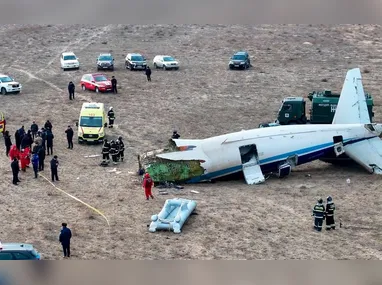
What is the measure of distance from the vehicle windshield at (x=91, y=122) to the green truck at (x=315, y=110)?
Answer: 9.90 metres

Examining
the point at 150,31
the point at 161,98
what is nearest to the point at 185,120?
the point at 161,98

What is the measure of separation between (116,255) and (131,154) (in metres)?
14.4

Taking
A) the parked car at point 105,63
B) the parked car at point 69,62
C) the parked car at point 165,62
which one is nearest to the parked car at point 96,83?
the parked car at point 105,63

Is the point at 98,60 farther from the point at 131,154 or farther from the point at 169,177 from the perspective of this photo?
the point at 169,177

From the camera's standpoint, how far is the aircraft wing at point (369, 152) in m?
34.3

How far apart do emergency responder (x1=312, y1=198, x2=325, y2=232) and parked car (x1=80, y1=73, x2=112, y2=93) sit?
91.7 feet

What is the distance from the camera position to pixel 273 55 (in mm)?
66562

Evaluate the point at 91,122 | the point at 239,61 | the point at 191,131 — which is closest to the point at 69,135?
the point at 91,122

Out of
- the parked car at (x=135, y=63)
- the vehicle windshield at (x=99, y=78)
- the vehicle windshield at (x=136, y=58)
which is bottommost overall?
the vehicle windshield at (x=99, y=78)

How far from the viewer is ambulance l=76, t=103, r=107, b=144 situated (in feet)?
132

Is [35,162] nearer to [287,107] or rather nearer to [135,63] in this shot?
[287,107]

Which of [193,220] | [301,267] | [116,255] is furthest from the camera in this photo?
[193,220]

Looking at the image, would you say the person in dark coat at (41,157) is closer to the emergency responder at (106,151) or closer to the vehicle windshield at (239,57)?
the emergency responder at (106,151)

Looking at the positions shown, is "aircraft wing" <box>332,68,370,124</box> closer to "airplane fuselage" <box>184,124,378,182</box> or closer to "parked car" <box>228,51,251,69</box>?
"airplane fuselage" <box>184,124,378,182</box>
